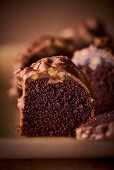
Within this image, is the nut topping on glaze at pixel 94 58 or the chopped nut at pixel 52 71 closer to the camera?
the chopped nut at pixel 52 71

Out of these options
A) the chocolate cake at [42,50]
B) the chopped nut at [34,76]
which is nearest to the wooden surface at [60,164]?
the chopped nut at [34,76]

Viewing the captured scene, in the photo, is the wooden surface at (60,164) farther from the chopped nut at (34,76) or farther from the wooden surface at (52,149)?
the chopped nut at (34,76)

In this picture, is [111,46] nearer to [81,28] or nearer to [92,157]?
[81,28]

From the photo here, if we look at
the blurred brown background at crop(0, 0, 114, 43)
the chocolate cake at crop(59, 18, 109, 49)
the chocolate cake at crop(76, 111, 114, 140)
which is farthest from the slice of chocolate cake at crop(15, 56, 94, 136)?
the blurred brown background at crop(0, 0, 114, 43)

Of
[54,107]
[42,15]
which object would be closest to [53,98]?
[54,107]

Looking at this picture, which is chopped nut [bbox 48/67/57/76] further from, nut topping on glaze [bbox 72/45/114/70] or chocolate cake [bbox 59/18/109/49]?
chocolate cake [bbox 59/18/109/49]

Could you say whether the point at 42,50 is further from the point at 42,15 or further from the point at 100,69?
the point at 42,15
